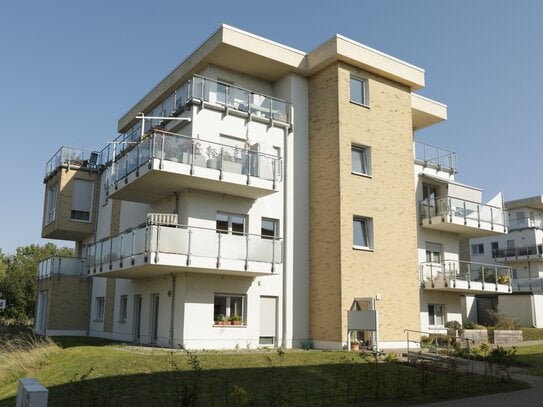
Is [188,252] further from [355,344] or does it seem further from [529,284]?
[529,284]

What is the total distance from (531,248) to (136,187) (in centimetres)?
4022

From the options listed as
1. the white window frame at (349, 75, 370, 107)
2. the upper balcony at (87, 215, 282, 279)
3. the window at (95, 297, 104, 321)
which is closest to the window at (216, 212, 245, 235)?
the upper balcony at (87, 215, 282, 279)

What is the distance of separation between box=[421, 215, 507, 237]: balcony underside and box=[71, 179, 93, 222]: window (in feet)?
59.8

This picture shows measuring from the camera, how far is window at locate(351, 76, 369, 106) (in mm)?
23703

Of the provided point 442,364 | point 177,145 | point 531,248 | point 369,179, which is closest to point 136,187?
point 177,145

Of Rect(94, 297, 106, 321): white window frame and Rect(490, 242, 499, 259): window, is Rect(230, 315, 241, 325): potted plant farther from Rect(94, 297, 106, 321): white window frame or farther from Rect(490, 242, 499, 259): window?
Rect(490, 242, 499, 259): window

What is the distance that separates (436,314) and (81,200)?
19.9 m

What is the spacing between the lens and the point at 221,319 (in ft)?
67.3

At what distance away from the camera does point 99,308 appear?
2983cm

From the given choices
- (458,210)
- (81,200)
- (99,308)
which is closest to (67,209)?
(81,200)

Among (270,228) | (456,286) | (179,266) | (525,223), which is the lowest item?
(456,286)

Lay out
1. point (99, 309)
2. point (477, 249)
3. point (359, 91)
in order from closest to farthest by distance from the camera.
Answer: point (359, 91), point (99, 309), point (477, 249)

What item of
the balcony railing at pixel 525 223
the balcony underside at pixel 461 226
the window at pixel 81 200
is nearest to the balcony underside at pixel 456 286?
the balcony underside at pixel 461 226

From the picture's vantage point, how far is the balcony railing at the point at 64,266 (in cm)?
3000
